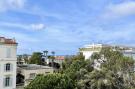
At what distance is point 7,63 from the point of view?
55.3 meters

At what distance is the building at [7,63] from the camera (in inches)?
2135

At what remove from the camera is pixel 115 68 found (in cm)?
4797

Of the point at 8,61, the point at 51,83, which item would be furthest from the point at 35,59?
the point at 51,83

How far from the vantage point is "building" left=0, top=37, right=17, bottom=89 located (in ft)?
178

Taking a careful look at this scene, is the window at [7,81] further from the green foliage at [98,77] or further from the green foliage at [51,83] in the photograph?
the green foliage at [51,83]

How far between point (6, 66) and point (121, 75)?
834 inches

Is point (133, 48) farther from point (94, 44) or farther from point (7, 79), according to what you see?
point (7, 79)

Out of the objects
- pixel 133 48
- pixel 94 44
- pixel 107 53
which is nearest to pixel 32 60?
pixel 94 44

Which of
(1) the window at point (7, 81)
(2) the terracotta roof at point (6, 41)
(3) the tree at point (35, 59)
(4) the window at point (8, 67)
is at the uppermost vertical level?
(2) the terracotta roof at point (6, 41)

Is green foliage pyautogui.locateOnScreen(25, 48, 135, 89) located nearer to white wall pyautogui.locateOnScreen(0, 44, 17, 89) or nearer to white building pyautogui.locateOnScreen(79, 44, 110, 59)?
white wall pyautogui.locateOnScreen(0, 44, 17, 89)

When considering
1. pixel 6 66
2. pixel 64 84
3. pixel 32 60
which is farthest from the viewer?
pixel 32 60

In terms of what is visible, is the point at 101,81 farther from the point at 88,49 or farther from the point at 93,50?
the point at 88,49

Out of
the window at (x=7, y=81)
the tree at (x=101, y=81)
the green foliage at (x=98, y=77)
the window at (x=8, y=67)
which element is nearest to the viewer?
the green foliage at (x=98, y=77)

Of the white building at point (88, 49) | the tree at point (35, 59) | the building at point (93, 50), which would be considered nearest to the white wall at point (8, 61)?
the building at point (93, 50)
